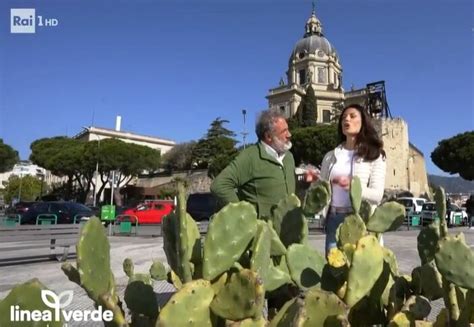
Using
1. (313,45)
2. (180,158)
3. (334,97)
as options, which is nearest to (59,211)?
(180,158)

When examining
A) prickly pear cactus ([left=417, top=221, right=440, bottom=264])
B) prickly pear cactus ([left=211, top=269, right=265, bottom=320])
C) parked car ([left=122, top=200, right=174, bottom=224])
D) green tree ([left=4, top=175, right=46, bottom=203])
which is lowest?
parked car ([left=122, top=200, right=174, bottom=224])

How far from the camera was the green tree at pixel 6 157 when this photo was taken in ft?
153

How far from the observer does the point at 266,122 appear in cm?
268

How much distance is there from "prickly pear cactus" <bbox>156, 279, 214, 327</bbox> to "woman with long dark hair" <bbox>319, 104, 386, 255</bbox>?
4.94 ft

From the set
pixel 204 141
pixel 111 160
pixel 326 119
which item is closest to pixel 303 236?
pixel 111 160

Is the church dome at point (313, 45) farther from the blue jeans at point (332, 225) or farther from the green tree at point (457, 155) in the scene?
the blue jeans at point (332, 225)

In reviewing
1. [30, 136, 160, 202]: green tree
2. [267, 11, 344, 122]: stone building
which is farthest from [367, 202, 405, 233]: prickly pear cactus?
[267, 11, 344, 122]: stone building

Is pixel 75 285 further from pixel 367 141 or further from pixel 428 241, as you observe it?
pixel 428 241

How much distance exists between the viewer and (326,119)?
7244 centimetres

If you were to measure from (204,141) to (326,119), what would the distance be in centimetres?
2124

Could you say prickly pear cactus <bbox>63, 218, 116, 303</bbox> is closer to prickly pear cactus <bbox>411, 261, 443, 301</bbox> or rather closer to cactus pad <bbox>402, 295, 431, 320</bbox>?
cactus pad <bbox>402, 295, 431, 320</bbox>

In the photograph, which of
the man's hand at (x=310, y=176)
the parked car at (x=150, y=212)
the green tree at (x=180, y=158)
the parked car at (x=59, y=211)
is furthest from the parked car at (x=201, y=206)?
the green tree at (x=180, y=158)

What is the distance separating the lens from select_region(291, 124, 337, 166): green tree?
1834 inches

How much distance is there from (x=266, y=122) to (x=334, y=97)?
73612 millimetres
